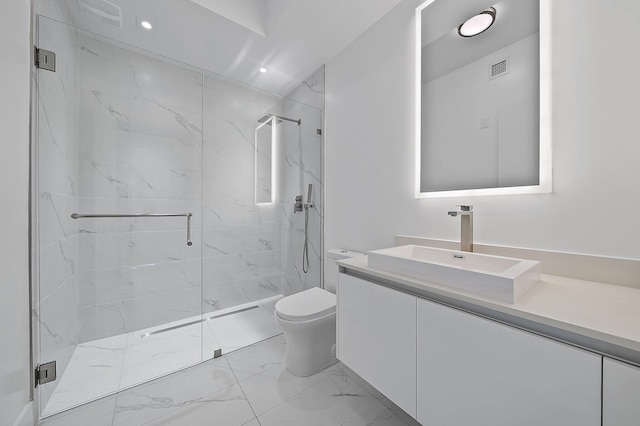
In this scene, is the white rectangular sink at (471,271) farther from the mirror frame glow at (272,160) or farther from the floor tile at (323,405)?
the mirror frame glow at (272,160)

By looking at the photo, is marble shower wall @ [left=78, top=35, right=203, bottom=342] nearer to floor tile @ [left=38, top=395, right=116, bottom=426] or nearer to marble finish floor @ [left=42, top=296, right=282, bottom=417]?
marble finish floor @ [left=42, top=296, right=282, bottom=417]

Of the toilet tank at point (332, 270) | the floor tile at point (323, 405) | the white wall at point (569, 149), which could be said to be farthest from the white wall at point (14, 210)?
the white wall at point (569, 149)

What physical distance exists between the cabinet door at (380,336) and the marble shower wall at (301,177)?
1068 mm

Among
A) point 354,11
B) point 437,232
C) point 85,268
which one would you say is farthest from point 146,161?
point 437,232

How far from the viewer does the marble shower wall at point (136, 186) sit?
1.94m

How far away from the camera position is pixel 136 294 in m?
2.15

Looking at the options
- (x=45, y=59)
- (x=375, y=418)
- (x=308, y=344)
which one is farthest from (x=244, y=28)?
(x=375, y=418)

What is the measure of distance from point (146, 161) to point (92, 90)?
0.60 m

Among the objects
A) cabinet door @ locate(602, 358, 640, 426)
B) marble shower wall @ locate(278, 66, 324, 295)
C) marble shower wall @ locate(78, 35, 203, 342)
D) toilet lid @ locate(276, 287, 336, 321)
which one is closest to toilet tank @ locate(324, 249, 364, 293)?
marble shower wall @ locate(278, 66, 324, 295)

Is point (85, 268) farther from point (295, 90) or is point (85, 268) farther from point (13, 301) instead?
point (295, 90)

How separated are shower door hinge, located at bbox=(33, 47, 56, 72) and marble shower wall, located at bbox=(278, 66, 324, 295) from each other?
5.10 ft

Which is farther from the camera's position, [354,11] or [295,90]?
[295,90]

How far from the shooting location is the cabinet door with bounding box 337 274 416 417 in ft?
3.11

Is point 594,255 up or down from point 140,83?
down
